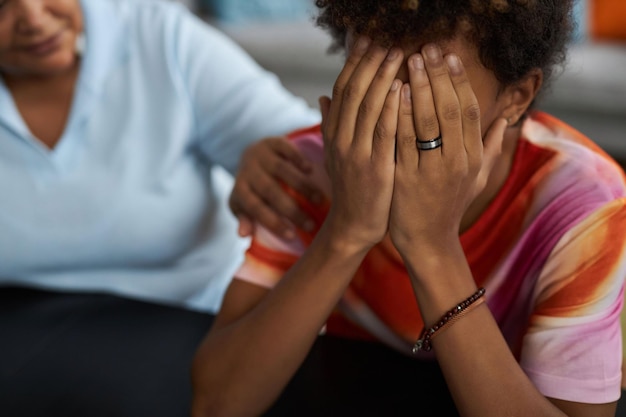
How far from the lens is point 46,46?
114cm

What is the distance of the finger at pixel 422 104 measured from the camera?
0.71 m

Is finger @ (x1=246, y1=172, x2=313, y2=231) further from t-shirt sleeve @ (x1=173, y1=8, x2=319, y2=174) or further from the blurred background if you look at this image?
the blurred background

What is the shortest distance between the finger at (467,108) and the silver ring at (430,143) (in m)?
0.03

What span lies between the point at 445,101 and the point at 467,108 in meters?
0.03

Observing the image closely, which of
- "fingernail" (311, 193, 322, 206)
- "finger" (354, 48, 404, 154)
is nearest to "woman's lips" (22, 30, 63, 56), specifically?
"fingernail" (311, 193, 322, 206)

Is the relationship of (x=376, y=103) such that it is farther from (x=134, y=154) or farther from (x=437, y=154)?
(x=134, y=154)

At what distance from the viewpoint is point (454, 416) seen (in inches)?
31.9

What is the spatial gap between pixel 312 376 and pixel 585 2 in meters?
2.24

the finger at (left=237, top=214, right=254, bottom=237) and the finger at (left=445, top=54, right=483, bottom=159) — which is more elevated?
the finger at (left=445, top=54, right=483, bottom=159)

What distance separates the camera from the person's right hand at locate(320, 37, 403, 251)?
0.73 meters

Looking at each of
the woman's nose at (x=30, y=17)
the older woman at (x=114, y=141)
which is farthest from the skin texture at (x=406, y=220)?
the woman's nose at (x=30, y=17)

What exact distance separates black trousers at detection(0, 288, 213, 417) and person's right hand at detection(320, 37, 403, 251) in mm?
272

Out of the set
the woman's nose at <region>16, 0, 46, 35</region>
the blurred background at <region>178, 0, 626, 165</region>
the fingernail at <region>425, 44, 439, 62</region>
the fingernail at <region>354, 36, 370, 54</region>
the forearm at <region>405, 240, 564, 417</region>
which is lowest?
the blurred background at <region>178, 0, 626, 165</region>

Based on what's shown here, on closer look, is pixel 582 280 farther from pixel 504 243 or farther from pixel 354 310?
pixel 354 310
